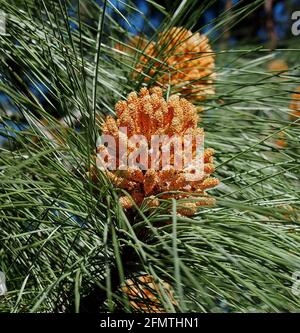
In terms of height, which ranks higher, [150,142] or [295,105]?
[295,105]

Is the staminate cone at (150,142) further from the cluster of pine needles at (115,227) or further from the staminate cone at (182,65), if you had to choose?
the staminate cone at (182,65)

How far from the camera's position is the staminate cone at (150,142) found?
25.4 inches

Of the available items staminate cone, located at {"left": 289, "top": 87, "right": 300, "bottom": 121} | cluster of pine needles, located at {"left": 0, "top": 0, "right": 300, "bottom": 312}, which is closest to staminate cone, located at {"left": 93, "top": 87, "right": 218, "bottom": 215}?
cluster of pine needles, located at {"left": 0, "top": 0, "right": 300, "bottom": 312}

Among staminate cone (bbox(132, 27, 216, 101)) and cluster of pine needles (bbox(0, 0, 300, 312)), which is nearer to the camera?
cluster of pine needles (bbox(0, 0, 300, 312))

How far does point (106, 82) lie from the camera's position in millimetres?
919

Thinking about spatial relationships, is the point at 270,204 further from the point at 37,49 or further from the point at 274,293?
the point at 37,49

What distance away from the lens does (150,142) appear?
657 millimetres

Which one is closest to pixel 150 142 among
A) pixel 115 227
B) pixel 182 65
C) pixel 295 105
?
pixel 115 227

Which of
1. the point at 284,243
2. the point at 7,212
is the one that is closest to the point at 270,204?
the point at 284,243

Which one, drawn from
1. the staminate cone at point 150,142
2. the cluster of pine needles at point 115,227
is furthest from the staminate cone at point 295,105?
the staminate cone at point 150,142

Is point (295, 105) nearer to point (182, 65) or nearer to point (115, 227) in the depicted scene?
point (182, 65)

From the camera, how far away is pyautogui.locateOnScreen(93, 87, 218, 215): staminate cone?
646mm

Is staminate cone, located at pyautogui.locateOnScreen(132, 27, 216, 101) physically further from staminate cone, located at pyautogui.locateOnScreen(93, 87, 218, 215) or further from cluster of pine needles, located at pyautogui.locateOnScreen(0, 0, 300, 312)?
staminate cone, located at pyautogui.locateOnScreen(93, 87, 218, 215)

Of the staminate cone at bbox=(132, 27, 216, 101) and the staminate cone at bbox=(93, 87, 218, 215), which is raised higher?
the staminate cone at bbox=(132, 27, 216, 101)
